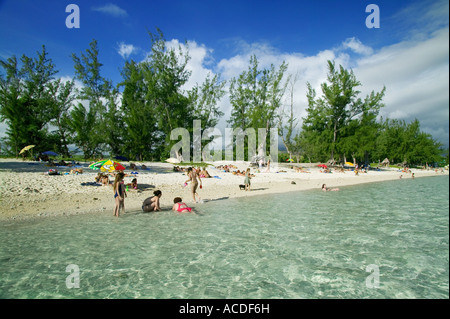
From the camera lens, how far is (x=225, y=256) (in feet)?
21.6

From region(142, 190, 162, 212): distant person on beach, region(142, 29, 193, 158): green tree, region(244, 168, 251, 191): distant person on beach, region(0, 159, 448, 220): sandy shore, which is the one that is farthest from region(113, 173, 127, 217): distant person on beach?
region(142, 29, 193, 158): green tree

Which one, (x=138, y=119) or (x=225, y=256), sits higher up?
(x=138, y=119)

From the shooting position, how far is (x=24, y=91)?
116ft

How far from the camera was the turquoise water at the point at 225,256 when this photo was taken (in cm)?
490

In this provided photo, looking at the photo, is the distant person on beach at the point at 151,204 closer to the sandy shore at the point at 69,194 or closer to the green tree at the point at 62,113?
the sandy shore at the point at 69,194

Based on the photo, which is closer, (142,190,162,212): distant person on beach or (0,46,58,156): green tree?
(142,190,162,212): distant person on beach

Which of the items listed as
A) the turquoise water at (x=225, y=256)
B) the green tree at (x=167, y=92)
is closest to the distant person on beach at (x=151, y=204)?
the turquoise water at (x=225, y=256)

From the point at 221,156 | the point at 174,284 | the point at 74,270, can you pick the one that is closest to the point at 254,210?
the point at 174,284

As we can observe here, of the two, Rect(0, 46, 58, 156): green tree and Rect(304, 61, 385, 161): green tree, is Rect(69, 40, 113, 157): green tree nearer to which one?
Rect(0, 46, 58, 156): green tree

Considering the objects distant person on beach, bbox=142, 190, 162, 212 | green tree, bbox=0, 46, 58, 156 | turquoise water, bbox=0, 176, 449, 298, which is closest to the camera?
turquoise water, bbox=0, 176, 449, 298

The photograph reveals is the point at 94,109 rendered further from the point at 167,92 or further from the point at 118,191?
the point at 118,191

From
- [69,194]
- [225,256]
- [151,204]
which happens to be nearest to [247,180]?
[151,204]

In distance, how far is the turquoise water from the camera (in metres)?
4.90
